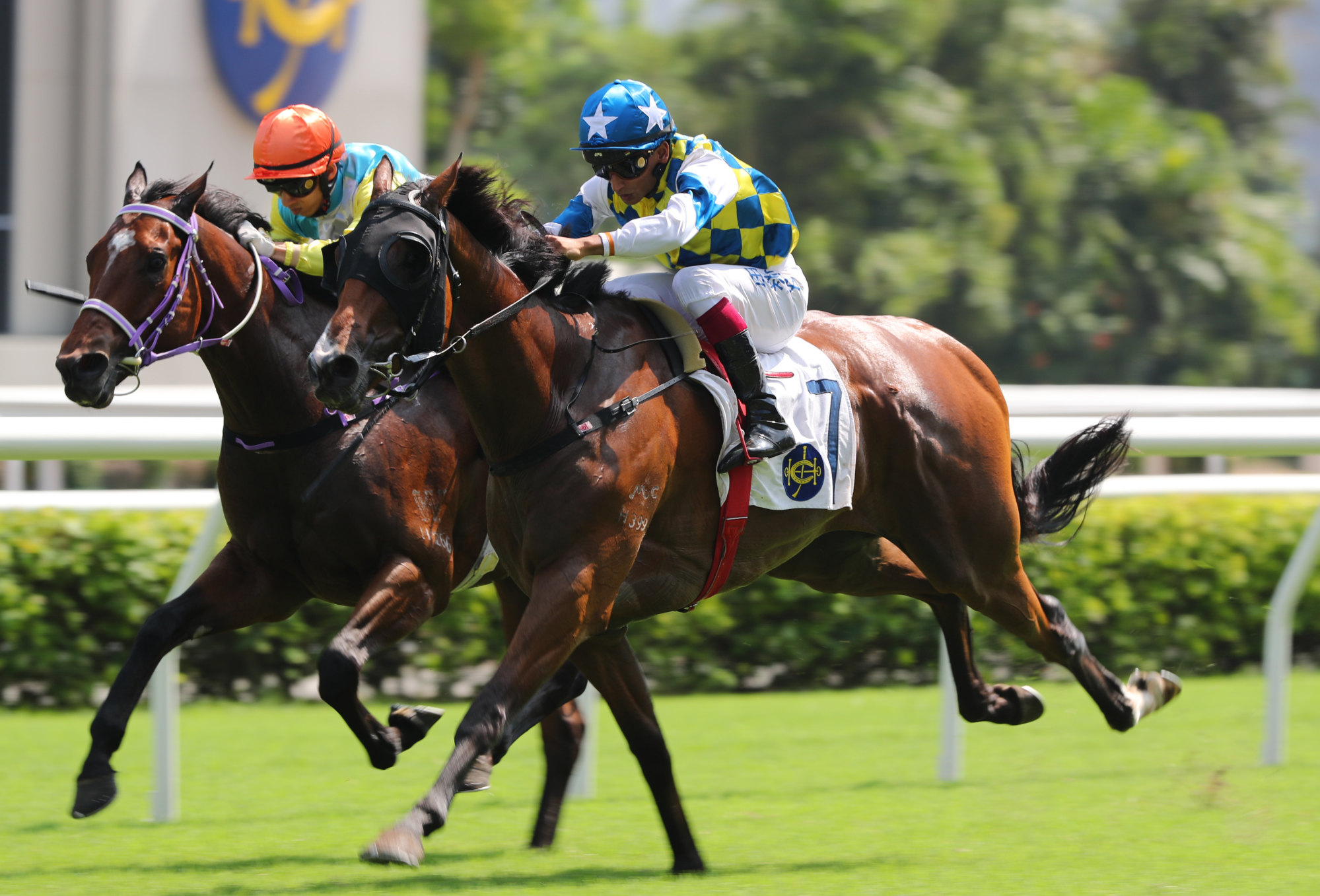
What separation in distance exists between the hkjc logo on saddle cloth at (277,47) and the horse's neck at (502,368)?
27.4 ft

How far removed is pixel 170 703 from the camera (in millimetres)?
4523

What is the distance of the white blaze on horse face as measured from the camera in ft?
13.0

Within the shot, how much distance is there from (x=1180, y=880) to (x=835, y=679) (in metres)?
2.96

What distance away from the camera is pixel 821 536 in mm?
4738

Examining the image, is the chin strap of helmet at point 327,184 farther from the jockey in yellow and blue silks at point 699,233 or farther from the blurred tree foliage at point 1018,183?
the blurred tree foliage at point 1018,183

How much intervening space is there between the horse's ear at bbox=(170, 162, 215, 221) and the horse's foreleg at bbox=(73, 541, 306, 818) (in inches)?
33.1

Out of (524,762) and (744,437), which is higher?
(744,437)

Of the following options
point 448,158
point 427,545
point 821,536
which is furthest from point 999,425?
point 448,158

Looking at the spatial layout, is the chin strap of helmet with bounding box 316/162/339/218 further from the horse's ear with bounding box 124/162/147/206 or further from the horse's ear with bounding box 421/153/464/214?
the horse's ear with bounding box 421/153/464/214

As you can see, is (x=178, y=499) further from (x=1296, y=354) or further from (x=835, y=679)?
(x=1296, y=354)

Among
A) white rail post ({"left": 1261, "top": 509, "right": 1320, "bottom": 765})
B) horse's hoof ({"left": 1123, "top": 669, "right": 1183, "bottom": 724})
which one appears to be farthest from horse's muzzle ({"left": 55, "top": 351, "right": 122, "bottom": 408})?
white rail post ({"left": 1261, "top": 509, "right": 1320, "bottom": 765})

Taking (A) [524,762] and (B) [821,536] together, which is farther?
(A) [524,762]

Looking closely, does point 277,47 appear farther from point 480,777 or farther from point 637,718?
point 637,718

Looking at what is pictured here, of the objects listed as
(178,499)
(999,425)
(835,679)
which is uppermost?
(999,425)
